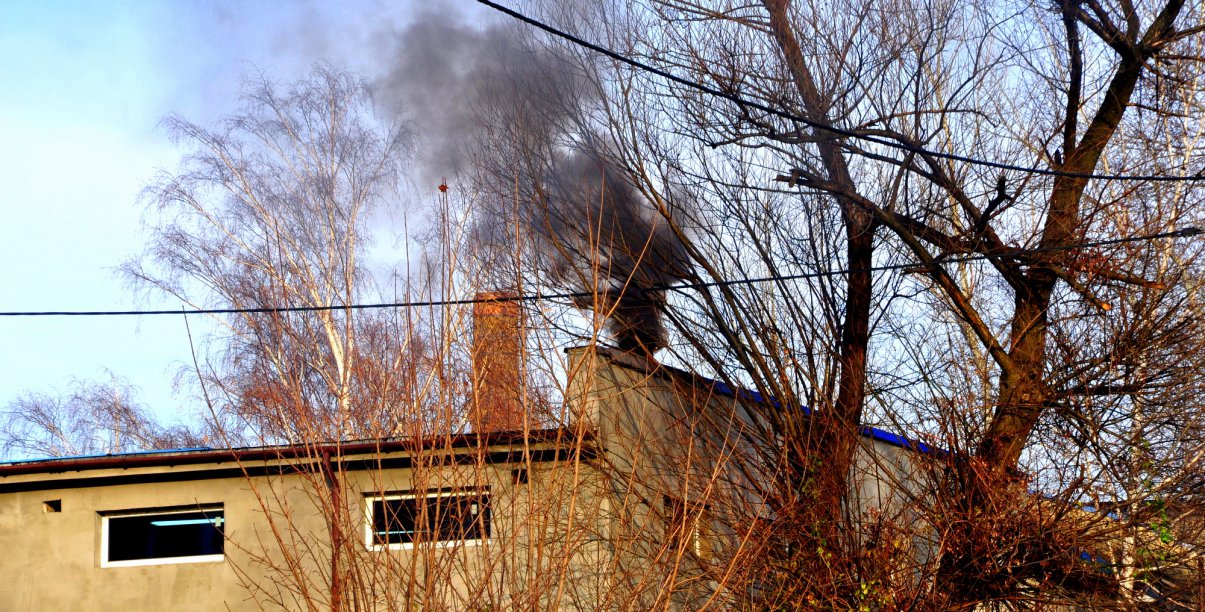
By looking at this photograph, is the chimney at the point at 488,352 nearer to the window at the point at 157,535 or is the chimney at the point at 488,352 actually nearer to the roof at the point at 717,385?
the roof at the point at 717,385

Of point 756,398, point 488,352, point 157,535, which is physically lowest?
point 157,535

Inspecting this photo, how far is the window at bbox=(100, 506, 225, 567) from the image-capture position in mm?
11820

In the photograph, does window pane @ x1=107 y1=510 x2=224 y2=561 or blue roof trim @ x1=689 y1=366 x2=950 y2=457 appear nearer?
blue roof trim @ x1=689 y1=366 x2=950 y2=457

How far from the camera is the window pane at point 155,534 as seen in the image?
39.0 ft

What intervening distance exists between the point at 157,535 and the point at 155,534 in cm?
3

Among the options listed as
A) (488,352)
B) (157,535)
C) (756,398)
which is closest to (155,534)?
(157,535)

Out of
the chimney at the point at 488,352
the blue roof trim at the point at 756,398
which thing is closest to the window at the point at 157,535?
the chimney at the point at 488,352

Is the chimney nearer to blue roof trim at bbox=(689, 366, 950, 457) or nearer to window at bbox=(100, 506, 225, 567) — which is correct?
blue roof trim at bbox=(689, 366, 950, 457)

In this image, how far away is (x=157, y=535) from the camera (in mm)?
11945

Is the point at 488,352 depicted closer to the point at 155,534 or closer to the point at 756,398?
the point at 756,398

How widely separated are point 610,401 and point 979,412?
3.80 meters

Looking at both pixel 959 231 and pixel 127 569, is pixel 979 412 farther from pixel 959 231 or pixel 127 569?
pixel 127 569

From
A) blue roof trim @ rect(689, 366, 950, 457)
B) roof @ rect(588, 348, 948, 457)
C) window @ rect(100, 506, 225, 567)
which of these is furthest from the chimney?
window @ rect(100, 506, 225, 567)

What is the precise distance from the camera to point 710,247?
41.3ft
